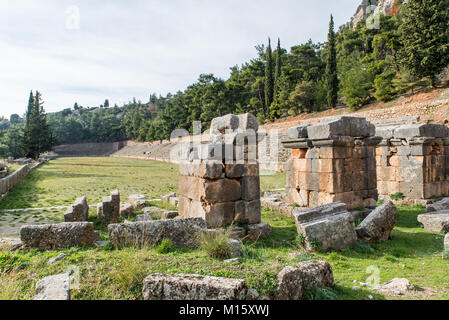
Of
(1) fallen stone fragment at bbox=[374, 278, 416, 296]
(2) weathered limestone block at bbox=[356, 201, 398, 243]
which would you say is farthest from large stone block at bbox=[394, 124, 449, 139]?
(1) fallen stone fragment at bbox=[374, 278, 416, 296]

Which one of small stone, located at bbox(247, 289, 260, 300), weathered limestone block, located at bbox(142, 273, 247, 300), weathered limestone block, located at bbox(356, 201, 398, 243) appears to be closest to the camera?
weathered limestone block, located at bbox(142, 273, 247, 300)

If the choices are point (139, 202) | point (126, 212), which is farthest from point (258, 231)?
point (139, 202)

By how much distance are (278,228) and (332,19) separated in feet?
128

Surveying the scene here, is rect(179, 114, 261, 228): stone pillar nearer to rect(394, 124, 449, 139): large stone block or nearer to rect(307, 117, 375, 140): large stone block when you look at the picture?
rect(307, 117, 375, 140): large stone block

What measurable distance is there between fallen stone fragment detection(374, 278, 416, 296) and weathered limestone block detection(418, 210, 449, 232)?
4.04 meters

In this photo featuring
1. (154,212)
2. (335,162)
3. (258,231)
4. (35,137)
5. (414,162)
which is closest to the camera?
(258,231)

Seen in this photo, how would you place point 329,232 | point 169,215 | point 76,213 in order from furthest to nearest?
point 169,215 < point 76,213 < point 329,232

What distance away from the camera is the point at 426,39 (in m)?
25.6

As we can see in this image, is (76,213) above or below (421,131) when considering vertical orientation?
below

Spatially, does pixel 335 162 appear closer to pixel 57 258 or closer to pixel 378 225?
pixel 378 225

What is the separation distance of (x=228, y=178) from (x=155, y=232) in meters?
2.42

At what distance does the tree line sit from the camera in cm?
2561

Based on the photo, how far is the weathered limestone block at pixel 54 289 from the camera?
9.05 ft
